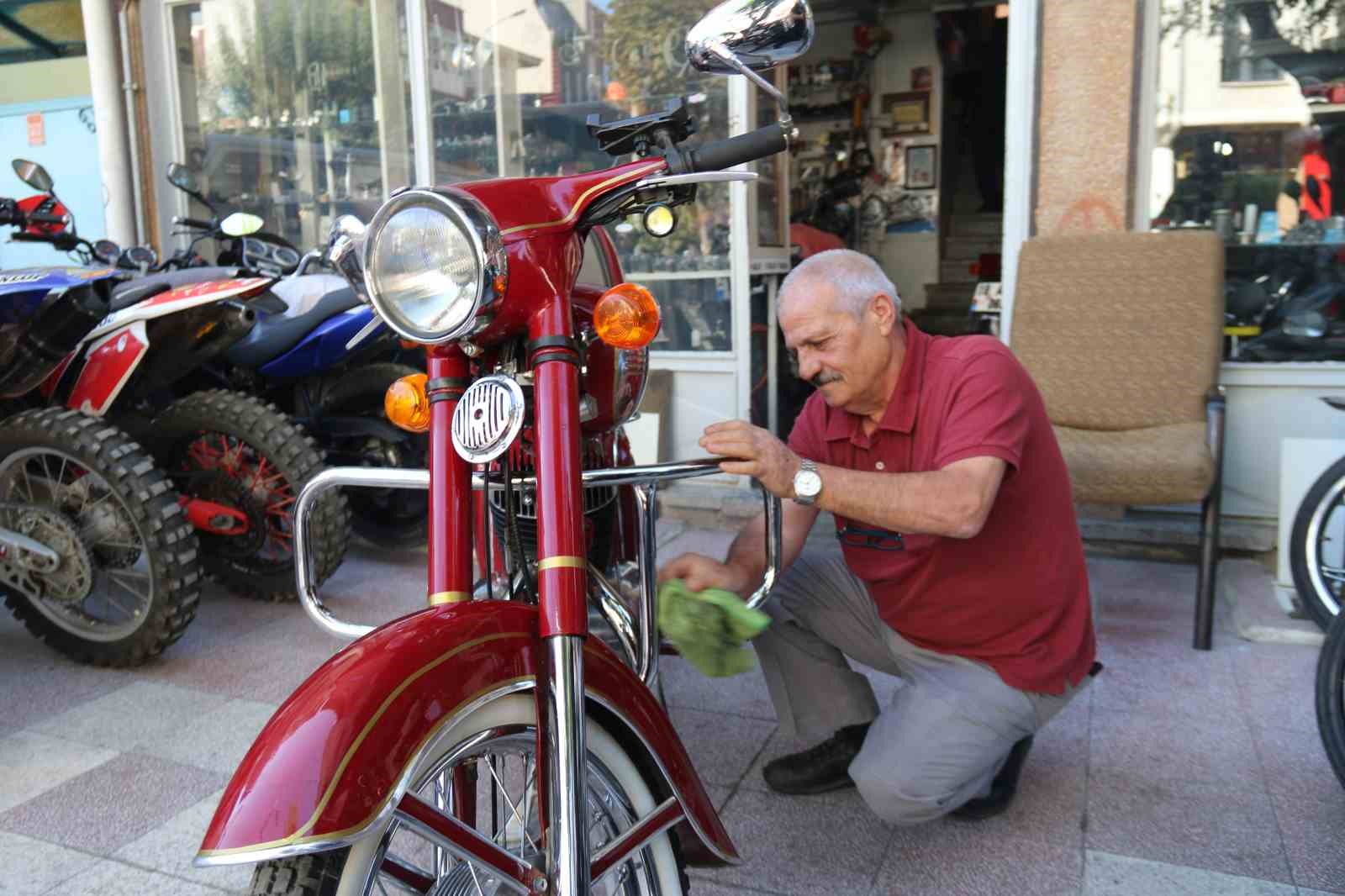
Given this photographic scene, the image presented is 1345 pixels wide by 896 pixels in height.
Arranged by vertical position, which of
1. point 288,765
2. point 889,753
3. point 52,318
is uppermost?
point 52,318

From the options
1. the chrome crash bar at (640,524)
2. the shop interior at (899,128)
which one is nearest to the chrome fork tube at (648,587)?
the chrome crash bar at (640,524)

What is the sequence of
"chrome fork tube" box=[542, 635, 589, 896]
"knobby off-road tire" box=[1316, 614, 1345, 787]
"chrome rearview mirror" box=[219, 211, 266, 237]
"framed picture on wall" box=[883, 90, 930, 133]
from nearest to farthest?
"chrome fork tube" box=[542, 635, 589, 896] → "knobby off-road tire" box=[1316, 614, 1345, 787] → "chrome rearview mirror" box=[219, 211, 266, 237] → "framed picture on wall" box=[883, 90, 930, 133]

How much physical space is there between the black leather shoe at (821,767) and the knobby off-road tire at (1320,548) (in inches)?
64.4

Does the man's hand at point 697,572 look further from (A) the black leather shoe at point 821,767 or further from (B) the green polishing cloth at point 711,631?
(A) the black leather shoe at point 821,767

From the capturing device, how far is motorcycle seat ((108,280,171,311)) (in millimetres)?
3432

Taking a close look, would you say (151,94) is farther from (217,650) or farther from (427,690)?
(427,690)

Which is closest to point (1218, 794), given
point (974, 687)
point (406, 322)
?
point (974, 687)

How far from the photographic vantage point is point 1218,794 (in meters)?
2.39

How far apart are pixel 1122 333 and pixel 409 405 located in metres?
2.91

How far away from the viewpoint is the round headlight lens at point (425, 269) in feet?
4.52

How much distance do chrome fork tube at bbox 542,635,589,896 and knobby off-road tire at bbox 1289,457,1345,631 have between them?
2.73 meters

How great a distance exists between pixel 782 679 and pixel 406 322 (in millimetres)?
1381

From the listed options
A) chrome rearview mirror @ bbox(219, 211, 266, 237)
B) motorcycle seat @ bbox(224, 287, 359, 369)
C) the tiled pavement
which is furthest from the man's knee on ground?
chrome rearview mirror @ bbox(219, 211, 266, 237)

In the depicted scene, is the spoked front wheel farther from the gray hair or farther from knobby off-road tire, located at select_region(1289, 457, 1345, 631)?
knobby off-road tire, located at select_region(1289, 457, 1345, 631)
